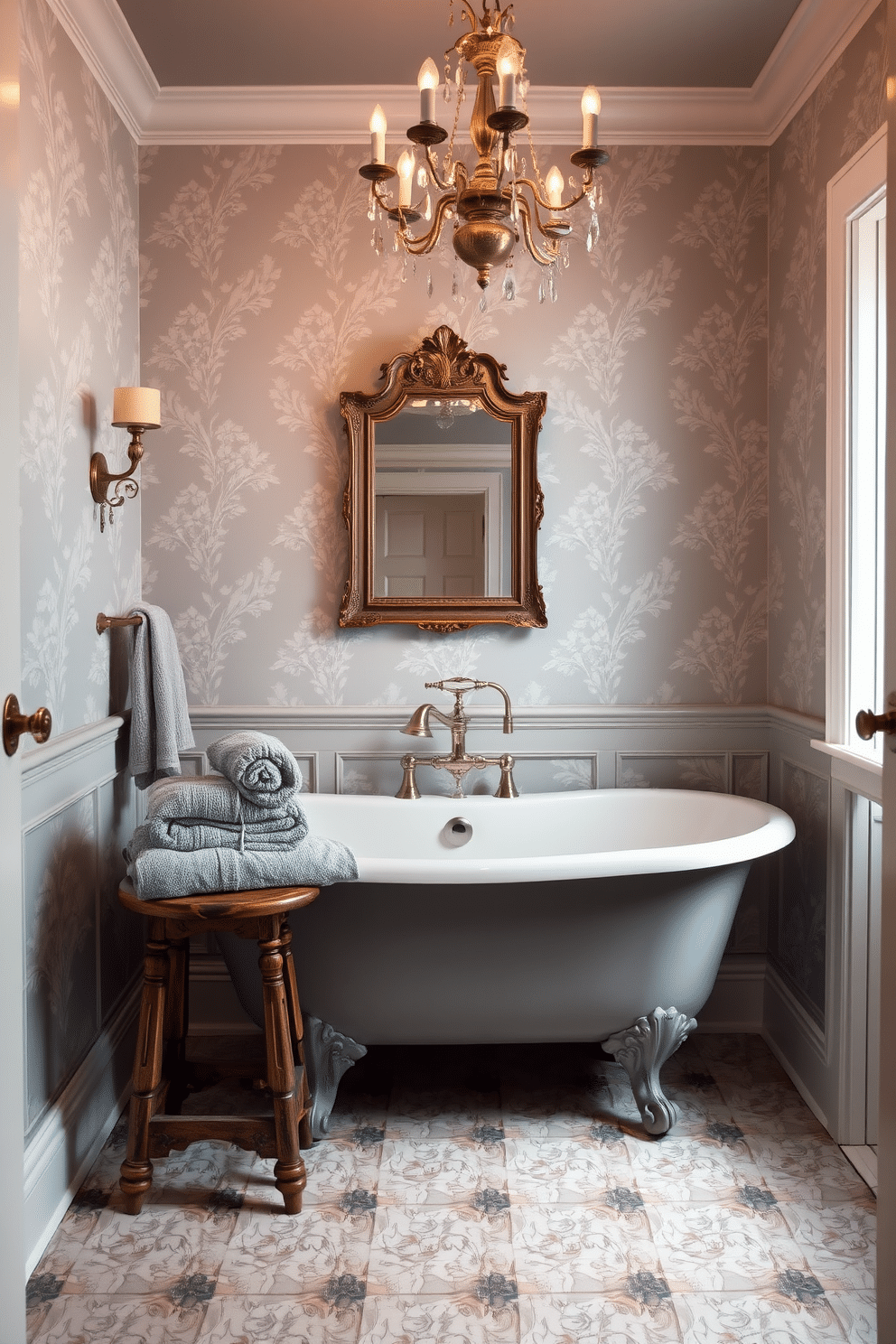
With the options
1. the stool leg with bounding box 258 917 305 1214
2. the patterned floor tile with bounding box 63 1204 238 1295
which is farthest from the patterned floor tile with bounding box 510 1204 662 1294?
the patterned floor tile with bounding box 63 1204 238 1295

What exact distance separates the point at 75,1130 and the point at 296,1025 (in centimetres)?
51

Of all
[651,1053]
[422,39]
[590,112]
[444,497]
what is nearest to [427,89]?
[590,112]

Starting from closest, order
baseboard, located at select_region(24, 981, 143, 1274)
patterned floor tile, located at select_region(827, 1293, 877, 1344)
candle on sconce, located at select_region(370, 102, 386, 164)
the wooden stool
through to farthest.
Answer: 1. patterned floor tile, located at select_region(827, 1293, 877, 1344)
2. candle on sconce, located at select_region(370, 102, 386, 164)
3. baseboard, located at select_region(24, 981, 143, 1274)
4. the wooden stool

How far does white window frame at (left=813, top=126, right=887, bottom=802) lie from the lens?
7.77 ft

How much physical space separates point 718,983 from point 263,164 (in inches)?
106

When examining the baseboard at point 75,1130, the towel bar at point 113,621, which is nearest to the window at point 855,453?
the towel bar at point 113,621

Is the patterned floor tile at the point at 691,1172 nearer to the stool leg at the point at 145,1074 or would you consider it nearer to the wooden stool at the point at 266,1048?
the wooden stool at the point at 266,1048

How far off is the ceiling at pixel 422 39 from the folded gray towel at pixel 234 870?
1940 millimetres

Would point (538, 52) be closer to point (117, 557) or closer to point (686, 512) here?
point (686, 512)

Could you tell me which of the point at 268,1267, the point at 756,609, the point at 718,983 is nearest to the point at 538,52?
the point at 756,609

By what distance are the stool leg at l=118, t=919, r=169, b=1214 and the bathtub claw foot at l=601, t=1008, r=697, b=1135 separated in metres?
1.02

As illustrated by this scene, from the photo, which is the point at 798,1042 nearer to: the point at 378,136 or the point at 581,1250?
the point at 581,1250

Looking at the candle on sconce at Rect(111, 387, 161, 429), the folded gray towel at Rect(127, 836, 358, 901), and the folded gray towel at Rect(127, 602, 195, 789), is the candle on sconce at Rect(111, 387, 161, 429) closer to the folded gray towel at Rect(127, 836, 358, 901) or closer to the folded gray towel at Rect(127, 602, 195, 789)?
the folded gray towel at Rect(127, 602, 195, 789)

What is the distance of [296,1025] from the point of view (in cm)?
221
